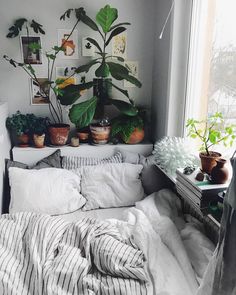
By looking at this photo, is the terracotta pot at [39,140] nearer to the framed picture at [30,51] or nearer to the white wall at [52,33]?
the white wall at [52,33]

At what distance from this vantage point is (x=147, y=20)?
8.19 ft

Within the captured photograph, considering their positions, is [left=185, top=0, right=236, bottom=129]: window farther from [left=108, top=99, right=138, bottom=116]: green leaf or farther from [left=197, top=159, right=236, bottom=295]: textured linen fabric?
[left=197, top=159, right=236, bottom=295]: textured linen fabric

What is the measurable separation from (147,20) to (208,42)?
29.8 inches

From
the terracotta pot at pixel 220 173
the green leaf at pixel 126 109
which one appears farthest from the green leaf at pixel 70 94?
the terracotta pot at pixel 220 173

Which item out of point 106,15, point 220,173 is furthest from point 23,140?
point 220,173

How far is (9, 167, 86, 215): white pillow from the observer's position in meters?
1.98

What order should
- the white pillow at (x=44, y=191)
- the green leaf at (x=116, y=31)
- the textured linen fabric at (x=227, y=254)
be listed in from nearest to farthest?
the textured linen fabric at (x=227, y=254) < the white pillow at (x=44, y=191) < the green leaf at (x=116, y=31)

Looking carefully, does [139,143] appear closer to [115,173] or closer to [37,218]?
[115,173]

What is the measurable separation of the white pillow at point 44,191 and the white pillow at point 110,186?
0.26ft

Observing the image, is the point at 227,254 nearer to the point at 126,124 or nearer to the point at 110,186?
the point at 110,186

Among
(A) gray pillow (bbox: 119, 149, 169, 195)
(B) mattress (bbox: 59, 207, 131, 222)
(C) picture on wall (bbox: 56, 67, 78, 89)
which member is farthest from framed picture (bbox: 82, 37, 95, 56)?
(B) mattress (bbox: 59, 207, 131, 222)

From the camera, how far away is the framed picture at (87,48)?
7.96 feet

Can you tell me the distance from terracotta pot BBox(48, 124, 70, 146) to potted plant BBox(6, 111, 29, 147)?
0.20 meters

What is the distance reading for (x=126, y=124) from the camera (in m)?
2.39
